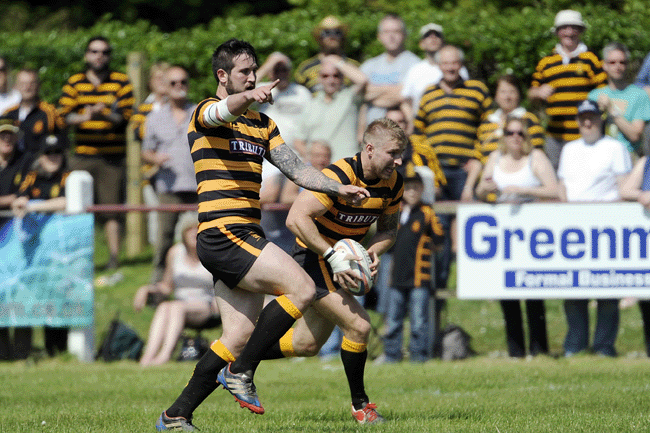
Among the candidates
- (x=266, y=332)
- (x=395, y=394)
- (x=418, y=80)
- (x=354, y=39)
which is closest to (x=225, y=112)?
(x=266, y=332)

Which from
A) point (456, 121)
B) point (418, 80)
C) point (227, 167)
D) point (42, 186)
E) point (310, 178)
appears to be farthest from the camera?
point (418, 80)

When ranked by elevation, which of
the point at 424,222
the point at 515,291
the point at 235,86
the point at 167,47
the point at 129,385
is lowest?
the point at 129,385

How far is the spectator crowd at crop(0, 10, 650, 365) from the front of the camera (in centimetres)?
1018

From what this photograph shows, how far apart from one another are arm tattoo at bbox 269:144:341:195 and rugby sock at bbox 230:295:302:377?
28.7 inches

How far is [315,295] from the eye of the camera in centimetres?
631

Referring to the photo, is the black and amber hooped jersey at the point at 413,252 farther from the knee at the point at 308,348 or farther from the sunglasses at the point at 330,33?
the knee at the point at 308,348

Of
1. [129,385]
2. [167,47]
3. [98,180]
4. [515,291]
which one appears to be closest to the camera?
[129,385]

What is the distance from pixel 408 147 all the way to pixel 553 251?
178cm

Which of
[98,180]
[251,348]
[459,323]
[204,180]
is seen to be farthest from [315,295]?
[98,180]

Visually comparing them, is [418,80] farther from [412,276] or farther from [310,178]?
[310,178]

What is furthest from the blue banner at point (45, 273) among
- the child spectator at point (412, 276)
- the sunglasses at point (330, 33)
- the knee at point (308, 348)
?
the knee at point (308, 348)

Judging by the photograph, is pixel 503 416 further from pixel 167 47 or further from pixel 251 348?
pixel 167 47

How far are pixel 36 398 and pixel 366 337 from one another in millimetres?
3073

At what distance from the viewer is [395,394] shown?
8.25 meters
